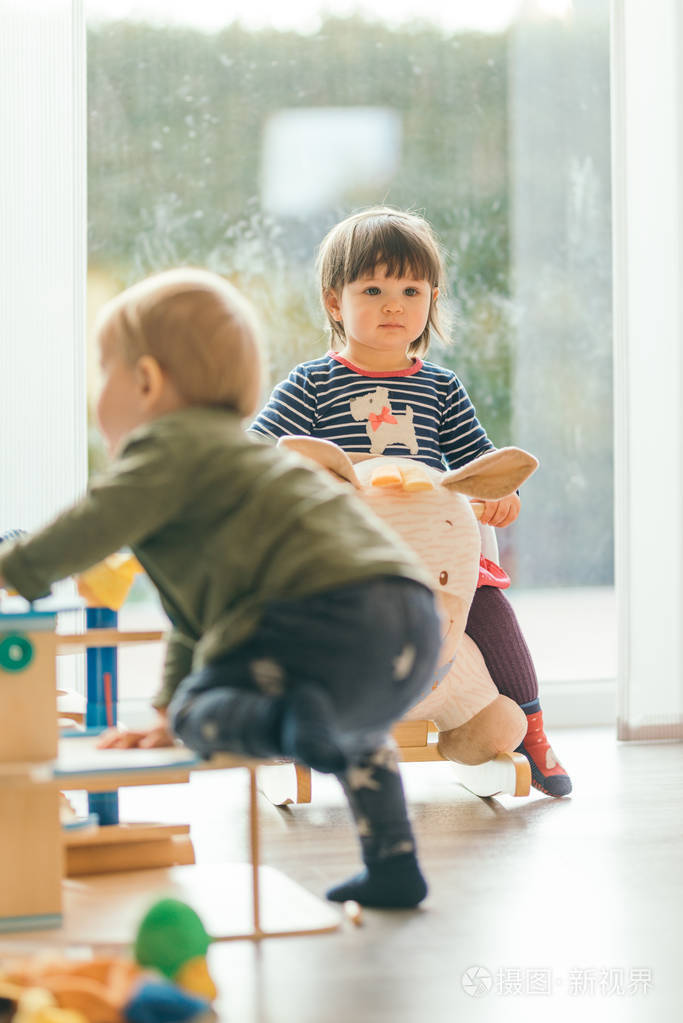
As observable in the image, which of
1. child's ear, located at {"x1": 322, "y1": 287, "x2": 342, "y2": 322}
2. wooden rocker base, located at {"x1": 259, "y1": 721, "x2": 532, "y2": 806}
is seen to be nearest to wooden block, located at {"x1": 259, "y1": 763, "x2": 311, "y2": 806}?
wooden rocker base, located at {"x1": 259, "y1": 721, "x2": 532, "y2": 806}

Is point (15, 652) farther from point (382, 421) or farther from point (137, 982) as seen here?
point (382, 421)

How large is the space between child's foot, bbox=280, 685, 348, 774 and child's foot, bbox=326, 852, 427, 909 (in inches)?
11.4

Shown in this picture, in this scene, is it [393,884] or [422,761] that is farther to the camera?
[422,761]

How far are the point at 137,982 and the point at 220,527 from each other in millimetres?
354

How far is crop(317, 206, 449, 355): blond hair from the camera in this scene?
161 cm

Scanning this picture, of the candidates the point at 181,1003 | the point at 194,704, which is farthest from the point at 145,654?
the point at 181,1003

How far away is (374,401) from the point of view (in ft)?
5.41

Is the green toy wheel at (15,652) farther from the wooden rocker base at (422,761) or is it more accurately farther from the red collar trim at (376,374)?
the red collar trim at (376,374)

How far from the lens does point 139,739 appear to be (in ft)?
3.58

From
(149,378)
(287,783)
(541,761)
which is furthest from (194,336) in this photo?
(541,761)

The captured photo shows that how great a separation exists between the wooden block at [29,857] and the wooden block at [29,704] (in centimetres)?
3

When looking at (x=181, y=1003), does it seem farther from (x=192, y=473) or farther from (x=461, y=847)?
(x=461, y=847)

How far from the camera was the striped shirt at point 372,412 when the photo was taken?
164 centimetres
